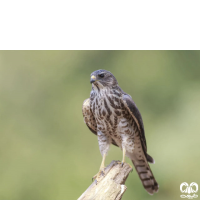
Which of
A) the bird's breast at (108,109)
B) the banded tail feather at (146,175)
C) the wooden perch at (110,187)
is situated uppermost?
the bird's breast at (108,109)

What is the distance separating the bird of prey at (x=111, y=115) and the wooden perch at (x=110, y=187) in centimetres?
18

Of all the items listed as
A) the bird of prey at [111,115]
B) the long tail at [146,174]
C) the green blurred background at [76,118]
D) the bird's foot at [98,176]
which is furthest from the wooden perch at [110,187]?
the green blurred background at [76,118]

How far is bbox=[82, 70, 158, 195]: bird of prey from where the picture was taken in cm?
356

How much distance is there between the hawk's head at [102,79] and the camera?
347cm

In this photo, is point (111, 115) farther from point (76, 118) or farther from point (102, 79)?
point (76, 118)

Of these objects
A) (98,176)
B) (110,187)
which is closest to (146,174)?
(98,176)

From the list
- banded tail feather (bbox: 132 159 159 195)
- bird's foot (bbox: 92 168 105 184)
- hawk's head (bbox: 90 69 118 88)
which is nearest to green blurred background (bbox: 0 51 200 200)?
banded tail feather (bbox: 132 159 159 195)

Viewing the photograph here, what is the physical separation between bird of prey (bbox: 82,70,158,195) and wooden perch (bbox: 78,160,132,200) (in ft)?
0.58

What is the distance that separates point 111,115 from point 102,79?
1.47 feet

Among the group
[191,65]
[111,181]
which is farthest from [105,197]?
[191,65]

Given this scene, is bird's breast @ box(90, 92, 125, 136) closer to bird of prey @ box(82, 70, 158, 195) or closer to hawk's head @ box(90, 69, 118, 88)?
bird of prey @ box(82, 70, 158, 195)

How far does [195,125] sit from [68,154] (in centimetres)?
281

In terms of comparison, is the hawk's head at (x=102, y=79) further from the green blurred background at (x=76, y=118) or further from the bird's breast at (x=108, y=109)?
the green blurred background at (x=76, y=118)

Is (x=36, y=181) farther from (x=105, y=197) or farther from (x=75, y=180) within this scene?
(x=105, y=197)
